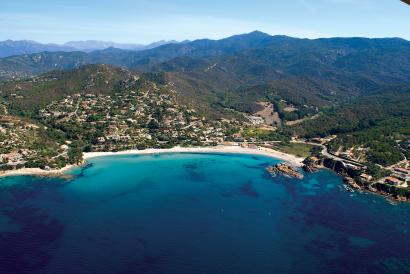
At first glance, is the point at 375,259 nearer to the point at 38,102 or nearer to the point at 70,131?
the point at 70,131

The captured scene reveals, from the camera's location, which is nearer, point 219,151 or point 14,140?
point 14,140

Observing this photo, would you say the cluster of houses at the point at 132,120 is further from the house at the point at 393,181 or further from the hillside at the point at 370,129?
the house at the point at 393,181

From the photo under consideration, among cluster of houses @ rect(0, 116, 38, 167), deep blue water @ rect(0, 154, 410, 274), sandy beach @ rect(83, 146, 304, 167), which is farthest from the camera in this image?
sandy beach @ rect(83, 146, 304, 167)

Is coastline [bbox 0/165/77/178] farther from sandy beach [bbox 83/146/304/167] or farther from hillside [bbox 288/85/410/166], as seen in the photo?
hillside [bbox 288/85/410/166]

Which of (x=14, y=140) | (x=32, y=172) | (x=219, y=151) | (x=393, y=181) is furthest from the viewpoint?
(x=219, y=151)

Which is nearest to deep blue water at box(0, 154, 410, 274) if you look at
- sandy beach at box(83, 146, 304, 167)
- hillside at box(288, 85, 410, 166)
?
sandy beach at box(83, 146, 304, 167)

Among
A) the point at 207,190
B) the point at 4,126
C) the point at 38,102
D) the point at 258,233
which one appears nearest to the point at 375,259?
the point at 258,233

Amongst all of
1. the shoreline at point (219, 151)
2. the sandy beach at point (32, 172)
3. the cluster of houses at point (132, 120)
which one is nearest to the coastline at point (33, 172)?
the sandy beach at point (32, 172)

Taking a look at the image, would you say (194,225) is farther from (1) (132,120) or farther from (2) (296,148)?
(1) (132,120)

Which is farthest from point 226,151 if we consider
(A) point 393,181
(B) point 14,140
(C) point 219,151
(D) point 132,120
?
(B) point 14,140
